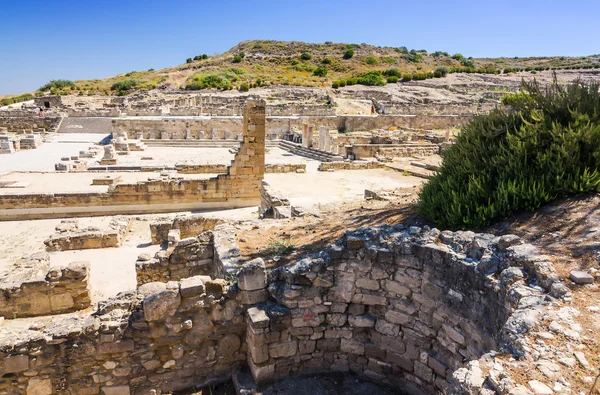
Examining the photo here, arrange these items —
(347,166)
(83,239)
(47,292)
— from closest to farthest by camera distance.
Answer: (47,292) → (83,239) → (347,166)

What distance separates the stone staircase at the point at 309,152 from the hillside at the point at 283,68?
28998mm

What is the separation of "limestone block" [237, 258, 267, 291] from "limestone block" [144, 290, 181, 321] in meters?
0.76

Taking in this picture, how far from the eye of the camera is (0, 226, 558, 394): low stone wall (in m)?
4.32

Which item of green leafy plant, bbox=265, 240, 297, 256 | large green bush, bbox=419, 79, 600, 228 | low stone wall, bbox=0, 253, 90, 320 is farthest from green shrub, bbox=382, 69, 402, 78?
low stone wall, bbox=0, 253, 90, 320

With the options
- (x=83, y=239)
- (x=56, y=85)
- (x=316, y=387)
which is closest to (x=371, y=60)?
(x=56, y=85)

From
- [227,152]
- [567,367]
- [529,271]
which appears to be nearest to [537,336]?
[567,367]

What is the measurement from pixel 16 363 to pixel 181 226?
707 cm

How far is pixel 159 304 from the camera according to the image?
180 inches

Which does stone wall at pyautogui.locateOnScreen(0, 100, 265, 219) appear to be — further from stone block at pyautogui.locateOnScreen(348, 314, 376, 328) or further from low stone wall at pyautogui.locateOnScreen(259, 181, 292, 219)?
stone block at pyautogui.locateOnScreen(348, 314, 376, 328)

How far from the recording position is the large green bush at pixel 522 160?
5215 mm

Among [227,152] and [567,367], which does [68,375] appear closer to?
[567,367]

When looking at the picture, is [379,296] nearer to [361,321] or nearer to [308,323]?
[361,321]

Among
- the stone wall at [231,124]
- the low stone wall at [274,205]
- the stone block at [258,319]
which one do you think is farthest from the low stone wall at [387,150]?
the stone block at [258,319]

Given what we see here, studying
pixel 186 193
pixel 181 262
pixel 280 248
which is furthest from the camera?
pixel 186 193
